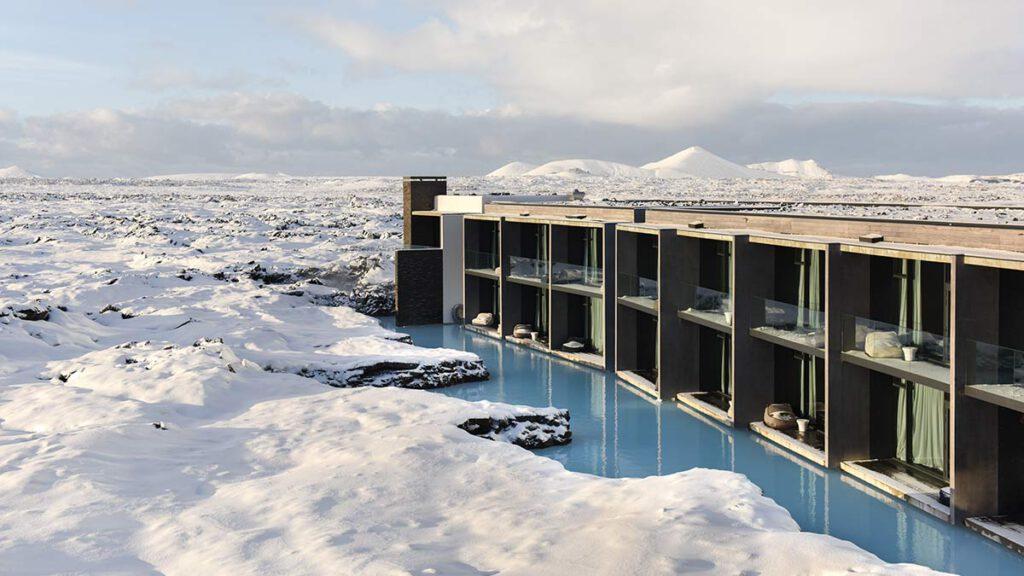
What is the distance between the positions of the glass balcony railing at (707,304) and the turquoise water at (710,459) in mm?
2764

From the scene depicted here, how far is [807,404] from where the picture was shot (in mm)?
22438

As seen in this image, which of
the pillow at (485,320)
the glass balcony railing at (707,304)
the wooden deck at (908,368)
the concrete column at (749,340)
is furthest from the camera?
the pillow at (485,320)

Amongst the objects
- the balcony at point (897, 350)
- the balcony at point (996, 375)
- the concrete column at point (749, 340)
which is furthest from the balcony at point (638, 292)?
the balcony at point (996, 375)

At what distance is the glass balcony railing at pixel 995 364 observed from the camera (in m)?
15.1

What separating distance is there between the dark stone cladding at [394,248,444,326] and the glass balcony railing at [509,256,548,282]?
543 cm

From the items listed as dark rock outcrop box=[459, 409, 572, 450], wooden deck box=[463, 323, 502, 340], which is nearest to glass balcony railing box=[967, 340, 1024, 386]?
dark rock outcrop box=[459, 409, 572, 450]

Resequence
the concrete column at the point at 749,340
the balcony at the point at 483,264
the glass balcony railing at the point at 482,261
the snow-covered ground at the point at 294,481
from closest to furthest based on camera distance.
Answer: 1. the snow-covered ground at the point at 294,481
2. the concrete column at the point at 749,340
3. the balcony at the point at 483,264
4. the glass balcony railing at the point at 482,261

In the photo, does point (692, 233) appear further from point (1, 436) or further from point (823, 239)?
point (1, 436)

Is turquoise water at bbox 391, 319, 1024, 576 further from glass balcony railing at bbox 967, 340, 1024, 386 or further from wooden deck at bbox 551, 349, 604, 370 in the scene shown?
glass balcony railing at bbox 967, 340, 1024, 386

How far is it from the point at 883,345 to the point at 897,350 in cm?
32

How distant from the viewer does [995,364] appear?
15.4m

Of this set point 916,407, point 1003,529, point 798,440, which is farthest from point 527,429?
→ point 1003,529

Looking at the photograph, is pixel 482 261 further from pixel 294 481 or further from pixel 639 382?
pixel 294 481

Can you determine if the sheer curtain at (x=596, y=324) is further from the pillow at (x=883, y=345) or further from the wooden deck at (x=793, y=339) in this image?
the pillow at (x=883, y=345)
